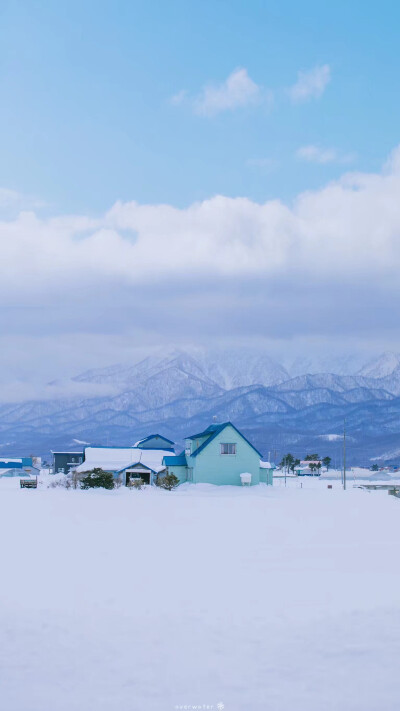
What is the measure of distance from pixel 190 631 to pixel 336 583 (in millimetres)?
4703

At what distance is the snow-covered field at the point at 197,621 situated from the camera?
341 inches

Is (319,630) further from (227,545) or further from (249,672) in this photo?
(227,545)

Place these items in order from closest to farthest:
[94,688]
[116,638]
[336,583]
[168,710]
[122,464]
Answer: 1. [168,710]
2. [94,688]
3. [116,638]
4. [336,583]
5. [122,464]

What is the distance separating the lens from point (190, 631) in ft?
35.7

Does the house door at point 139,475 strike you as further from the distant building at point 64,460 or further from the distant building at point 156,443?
the distant building at point 64,460

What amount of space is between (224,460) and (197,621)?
4375cm

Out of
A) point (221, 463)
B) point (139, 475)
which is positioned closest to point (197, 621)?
point (221, 463)

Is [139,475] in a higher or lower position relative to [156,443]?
lower

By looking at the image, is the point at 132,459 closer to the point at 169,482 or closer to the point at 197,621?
the point at 169,482

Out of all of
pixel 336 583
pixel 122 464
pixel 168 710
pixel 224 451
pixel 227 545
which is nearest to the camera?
pixel 168 710

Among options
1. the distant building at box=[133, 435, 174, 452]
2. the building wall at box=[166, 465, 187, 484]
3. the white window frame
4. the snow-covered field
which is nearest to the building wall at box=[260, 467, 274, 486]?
the white window frame

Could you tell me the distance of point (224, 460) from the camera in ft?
180

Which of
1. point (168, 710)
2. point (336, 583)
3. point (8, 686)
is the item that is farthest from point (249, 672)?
point (336, 583)

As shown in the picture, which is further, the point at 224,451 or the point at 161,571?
the point at 224,451
